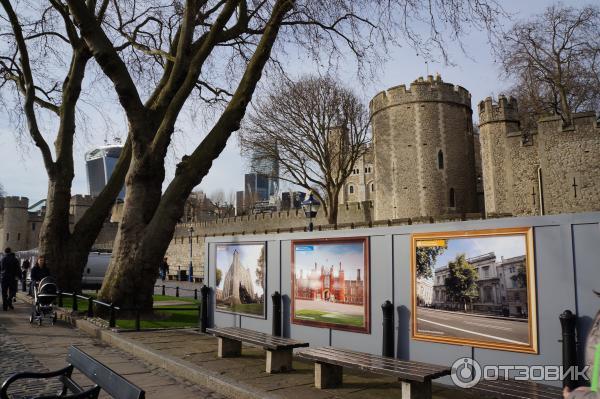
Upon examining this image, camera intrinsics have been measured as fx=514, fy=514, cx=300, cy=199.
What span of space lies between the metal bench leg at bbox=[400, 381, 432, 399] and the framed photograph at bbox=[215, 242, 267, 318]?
369 cm

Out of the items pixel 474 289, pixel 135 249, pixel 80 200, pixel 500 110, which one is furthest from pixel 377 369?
pixel 80 200

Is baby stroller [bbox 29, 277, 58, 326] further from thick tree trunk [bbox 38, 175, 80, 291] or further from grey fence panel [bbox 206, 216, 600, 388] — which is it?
grey fence panel [bbox 206, 216, 600, 388]

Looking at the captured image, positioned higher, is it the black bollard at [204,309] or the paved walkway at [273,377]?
the black bollard at [204,309]

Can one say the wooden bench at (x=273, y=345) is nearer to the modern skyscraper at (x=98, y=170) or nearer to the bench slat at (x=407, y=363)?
the bench slat at (x=407, y=363)

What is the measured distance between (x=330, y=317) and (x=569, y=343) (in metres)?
3.17

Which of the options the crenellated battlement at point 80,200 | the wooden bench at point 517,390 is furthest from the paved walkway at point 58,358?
the crenellated battlement at point 80,200

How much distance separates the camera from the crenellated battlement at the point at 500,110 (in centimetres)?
3017

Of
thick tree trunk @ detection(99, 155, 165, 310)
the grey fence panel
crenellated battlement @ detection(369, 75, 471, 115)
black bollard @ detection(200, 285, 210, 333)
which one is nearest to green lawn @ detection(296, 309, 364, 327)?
the grey fence panel

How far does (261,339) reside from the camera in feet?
22.1

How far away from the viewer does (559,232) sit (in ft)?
15.5

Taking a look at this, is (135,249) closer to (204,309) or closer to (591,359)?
(204,309)

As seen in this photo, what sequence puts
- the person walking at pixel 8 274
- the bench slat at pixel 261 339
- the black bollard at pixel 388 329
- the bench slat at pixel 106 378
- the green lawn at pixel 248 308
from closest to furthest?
the bench slat at pixel 106 378 → the black bollard at pixel 388 329 → the bench slat at pixel 261 339 → the green lawn at pixel 248 308 → the person walking at pixel 8 274

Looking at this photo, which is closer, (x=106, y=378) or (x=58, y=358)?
(x=106, y=378)

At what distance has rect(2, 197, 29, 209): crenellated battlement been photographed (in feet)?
208
